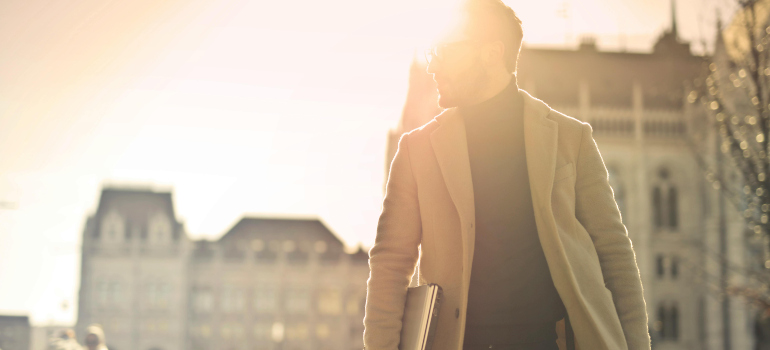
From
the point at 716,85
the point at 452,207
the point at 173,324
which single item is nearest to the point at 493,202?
the point at 452,207

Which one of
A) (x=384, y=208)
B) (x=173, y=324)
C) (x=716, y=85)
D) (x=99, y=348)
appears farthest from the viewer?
(x=173, y=324)

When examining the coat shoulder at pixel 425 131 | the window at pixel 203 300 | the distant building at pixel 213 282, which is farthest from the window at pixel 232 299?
the coat shoulder at pixel 425 131

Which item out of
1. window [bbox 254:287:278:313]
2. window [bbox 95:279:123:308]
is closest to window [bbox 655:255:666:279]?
window [bbox 254:287:278:313]

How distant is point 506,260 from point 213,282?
64489 millimetres

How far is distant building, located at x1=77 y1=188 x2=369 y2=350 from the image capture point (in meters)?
63.5

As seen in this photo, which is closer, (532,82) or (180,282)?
(532,82)

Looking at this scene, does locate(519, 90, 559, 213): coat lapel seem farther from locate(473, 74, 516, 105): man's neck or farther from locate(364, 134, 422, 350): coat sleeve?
locate(364, 134, 422, 350): coat sleeve

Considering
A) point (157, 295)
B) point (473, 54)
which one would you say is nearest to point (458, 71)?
point (473, 54)

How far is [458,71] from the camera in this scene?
8.06 ft

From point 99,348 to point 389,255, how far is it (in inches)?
316

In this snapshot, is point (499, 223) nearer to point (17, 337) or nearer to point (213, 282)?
point (17, 337)

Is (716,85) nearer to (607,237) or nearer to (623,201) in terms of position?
(607,237)

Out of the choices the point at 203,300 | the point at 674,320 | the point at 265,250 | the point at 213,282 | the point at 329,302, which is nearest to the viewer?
the point at 674,320

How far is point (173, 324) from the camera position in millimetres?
63281
